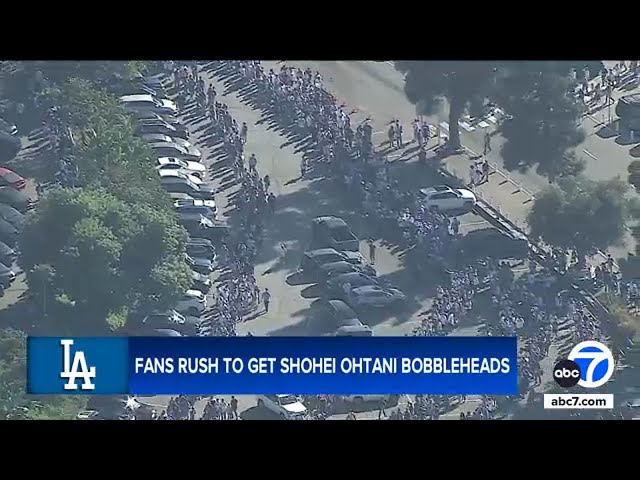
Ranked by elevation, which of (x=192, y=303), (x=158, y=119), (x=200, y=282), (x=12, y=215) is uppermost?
(x=158, y=119)

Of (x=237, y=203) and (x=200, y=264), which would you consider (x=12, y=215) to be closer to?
(x=200, y=264)

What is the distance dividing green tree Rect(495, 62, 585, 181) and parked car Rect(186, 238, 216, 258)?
5.54 feet

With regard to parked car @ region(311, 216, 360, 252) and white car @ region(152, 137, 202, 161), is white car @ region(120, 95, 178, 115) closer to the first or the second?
white car @ region(152, 137, 202, 161)

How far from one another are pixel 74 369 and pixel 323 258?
1.48 meters

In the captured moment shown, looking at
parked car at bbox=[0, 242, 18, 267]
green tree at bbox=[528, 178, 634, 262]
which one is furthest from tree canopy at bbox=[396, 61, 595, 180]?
parked car at bbox=[0, 242, 18, 267]

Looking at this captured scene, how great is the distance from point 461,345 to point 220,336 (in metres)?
1.31

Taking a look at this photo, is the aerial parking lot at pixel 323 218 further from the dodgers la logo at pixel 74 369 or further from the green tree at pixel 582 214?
the dodgers la logo at pixel 74 369

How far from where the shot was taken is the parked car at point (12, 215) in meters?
6.86

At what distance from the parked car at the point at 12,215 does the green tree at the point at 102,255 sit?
0.18 feet

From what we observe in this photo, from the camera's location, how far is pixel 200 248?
272 inches

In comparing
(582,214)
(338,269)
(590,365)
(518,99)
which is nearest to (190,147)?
(338,269)

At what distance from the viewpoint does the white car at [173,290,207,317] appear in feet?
22.5

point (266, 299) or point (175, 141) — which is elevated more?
point (175, 141)

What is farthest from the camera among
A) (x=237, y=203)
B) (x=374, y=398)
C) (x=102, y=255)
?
(x=237, y=203)
